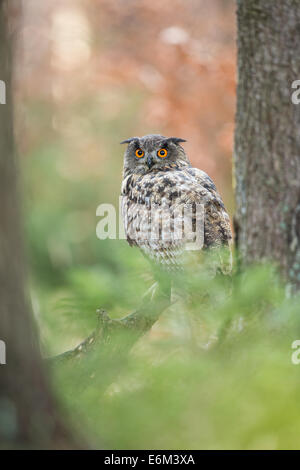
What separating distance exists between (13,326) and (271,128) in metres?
2.34

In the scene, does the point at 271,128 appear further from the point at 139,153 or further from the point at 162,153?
the point at 139,153

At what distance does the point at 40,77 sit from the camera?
9.16m

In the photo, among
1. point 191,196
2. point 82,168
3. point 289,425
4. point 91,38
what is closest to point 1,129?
point 289,425

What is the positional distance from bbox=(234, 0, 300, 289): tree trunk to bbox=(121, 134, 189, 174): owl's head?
575 mm

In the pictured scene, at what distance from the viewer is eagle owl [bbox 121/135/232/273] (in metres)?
3.33

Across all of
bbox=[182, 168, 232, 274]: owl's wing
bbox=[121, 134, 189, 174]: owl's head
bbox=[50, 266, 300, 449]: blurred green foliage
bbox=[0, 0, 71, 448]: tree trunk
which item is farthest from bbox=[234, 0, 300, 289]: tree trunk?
bbox=[0, 0, 71, 448]: tree trunk

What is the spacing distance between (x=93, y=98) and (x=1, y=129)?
9.72 m

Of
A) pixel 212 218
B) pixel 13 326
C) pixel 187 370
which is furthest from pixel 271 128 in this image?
pixel 13 326

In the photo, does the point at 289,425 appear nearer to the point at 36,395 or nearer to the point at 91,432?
the point at 91,432

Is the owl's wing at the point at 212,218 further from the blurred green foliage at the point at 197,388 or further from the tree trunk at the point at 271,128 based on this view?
the blurred green foliage at the point at 197,388

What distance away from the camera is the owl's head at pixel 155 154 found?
3668 mm

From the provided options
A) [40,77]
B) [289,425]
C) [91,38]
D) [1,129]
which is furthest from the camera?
[91,38]

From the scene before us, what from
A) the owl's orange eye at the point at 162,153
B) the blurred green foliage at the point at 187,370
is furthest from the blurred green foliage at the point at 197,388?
the owl's orange eye at the point at 162,153
